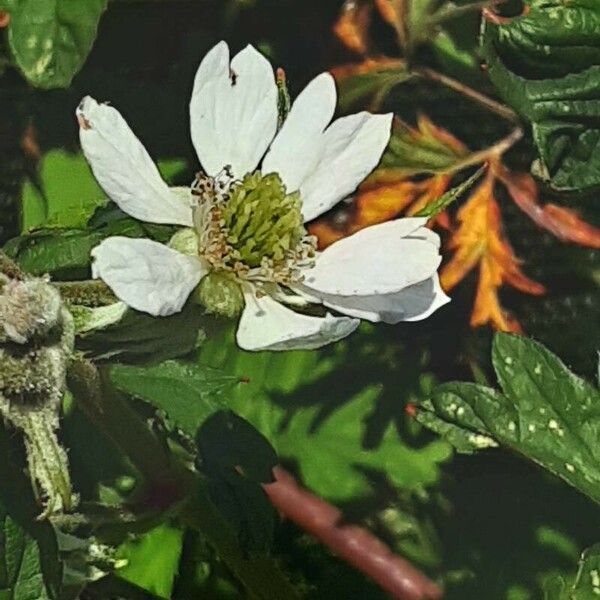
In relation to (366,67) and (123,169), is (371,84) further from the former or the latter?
(123,169)

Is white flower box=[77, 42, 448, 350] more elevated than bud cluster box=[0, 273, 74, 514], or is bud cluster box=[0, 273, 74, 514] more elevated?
white flower box=[77, 42, 448, 350]

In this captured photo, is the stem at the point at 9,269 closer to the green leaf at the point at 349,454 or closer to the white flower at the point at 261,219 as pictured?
the white flower at the point at 261,219

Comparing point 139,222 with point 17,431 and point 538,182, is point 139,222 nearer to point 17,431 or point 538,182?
point 17,431

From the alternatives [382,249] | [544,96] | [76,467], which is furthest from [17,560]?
[544,96]

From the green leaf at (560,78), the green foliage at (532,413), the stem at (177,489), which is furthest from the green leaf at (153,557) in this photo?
the green leaf at (560,78)

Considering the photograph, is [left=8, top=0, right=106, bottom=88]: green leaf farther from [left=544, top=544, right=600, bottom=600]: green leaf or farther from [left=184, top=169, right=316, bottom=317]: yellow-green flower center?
[left=544, top=544, right=600, bottom=600]: green leaf

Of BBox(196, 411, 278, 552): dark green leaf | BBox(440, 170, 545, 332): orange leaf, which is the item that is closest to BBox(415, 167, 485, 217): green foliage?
BBox(440, 170, 545, 332): orange leaf

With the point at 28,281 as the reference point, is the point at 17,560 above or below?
below
